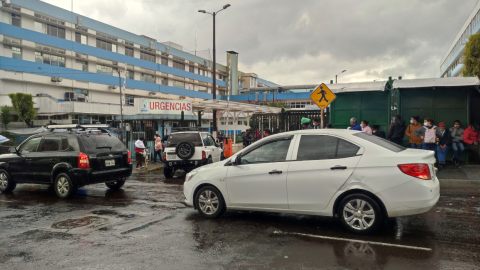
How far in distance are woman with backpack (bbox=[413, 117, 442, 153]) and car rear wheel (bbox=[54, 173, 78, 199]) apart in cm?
1053

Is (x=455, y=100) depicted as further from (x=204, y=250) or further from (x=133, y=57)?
(x=133, y=57)

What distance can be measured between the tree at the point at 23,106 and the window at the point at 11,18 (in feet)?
32.8

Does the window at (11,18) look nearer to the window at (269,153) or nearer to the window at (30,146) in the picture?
the window at (30,146)

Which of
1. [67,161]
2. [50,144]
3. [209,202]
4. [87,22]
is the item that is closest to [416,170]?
[209,202]

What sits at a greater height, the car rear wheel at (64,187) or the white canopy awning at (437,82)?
the white canopy awning at (437,82)

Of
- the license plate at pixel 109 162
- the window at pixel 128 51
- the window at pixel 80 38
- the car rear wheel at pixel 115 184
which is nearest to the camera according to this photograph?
the license plate at pixel 109 162

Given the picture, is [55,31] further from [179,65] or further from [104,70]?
[179,65]

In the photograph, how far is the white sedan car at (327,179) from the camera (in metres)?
5.18

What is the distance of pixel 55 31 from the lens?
43.7 metres

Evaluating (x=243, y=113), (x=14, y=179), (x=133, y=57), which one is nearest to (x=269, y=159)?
(x=14, y=179)

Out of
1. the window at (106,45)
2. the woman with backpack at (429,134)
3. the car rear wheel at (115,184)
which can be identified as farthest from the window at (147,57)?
the woman with backpack at (429,134)

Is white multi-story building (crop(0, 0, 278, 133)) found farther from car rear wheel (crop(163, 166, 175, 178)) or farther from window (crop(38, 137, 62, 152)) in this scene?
window (crop(38, 137, 62, 152))

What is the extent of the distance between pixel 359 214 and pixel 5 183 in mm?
9894

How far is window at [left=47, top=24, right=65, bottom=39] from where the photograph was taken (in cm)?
4300
